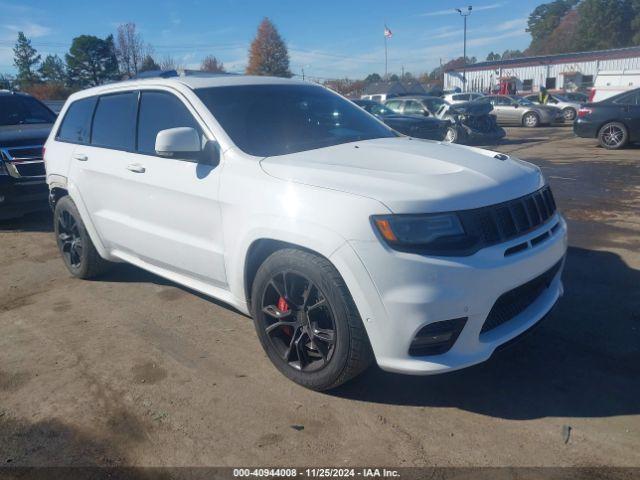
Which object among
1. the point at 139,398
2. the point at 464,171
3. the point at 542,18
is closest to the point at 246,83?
the point at 464,171

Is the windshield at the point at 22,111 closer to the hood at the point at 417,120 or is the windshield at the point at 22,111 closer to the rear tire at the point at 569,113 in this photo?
the hood at the point at 417,120

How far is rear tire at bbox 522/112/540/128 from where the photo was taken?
2284cm

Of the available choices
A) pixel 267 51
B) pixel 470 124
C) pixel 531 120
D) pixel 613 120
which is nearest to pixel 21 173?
pixel 470 124

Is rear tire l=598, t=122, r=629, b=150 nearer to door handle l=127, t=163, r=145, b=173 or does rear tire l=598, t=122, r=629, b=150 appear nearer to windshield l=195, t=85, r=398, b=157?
windshield l=195, t=85, r=398, b=157

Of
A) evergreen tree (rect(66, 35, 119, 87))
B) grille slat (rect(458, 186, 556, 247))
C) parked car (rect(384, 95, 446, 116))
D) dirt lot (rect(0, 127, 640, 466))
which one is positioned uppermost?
evergreen tree (rect(66, 35, 119, 87))

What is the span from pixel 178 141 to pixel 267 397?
1.65 metres

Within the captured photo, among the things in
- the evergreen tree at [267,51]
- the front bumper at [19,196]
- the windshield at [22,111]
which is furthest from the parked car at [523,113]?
the evergreen tree at [267,51]

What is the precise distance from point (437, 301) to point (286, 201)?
98cm

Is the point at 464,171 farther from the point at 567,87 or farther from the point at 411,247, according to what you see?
the point at 567,87

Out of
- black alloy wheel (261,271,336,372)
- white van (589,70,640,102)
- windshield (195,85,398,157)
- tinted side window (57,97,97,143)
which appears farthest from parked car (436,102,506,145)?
black alloy wheel (261,271,336,372)

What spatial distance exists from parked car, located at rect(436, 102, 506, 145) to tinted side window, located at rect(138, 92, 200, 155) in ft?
40.4

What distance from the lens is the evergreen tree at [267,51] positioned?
84.5 m

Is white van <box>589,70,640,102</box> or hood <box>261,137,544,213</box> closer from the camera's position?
hood <box>261,137,544,213</box>

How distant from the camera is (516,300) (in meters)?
2.87
